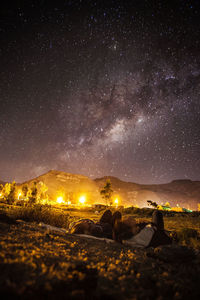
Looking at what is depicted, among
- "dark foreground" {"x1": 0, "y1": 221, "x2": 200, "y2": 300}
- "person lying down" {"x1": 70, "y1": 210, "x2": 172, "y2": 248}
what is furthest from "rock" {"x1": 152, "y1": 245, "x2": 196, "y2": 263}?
"person lying down" {"x1": 70, "y1": 210, "x2": 172, "y2": 248}

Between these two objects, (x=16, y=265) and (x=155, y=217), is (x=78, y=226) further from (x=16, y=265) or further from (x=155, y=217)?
(x=16, y=265)

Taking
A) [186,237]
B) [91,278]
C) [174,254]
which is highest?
[91,278]

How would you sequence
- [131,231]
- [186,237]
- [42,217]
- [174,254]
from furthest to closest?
[42,217], [131,231], [186,237], [174,254]

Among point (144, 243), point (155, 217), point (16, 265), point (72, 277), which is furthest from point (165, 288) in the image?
point (155, 217)

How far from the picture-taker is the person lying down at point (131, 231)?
760 cm

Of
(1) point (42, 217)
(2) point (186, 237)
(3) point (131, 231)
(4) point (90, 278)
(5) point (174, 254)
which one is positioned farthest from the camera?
(1) point (42, 217)

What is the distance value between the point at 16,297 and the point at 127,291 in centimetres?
217

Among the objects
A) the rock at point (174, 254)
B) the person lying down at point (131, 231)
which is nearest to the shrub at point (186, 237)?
the person lying down at point (131, 231)

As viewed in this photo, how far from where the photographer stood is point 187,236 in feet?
28.6

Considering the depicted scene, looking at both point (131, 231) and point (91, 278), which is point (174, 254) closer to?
point (91, 278)

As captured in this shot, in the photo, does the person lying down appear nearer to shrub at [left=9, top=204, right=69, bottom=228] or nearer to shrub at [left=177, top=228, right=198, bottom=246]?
shrub at [left=177, top=228, right=198, bottom=246]

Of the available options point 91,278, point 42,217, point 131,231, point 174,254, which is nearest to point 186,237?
point 131,231

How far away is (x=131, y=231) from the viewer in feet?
29.6

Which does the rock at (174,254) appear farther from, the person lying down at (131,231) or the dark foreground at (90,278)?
the person lying down at (131,231)
